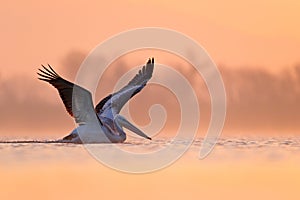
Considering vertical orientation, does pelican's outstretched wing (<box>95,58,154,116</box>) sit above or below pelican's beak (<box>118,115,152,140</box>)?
above

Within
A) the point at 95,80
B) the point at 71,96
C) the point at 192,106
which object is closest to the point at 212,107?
the point at 192,106

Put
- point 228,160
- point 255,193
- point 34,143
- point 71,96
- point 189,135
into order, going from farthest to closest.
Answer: point 189,135 → point 34,143 → point 228,160 → point 71,96 → point 255,193

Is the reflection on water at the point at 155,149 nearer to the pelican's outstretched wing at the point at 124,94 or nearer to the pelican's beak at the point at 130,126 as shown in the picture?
the pelican's beak at the point at 130,126

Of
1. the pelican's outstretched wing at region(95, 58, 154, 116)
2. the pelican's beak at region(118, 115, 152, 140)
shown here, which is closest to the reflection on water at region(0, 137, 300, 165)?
the pelican's beak at region(118, 115, 152, 140)

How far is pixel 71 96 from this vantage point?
829 inches

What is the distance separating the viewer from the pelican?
850 inches

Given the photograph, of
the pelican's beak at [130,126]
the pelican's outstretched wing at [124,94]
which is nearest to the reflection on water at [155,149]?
the pelican's beak at [130,126]

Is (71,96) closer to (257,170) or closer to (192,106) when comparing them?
(257,170)

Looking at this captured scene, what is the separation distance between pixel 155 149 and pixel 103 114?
1442mm

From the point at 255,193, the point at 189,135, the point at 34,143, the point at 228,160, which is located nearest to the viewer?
the point at 255,193

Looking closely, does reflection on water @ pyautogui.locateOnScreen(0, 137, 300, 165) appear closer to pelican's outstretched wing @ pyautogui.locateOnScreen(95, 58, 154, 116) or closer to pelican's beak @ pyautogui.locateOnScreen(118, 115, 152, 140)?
pelican's beak @ pyautogui.locateOnScreen(118, 115, 152, 140)

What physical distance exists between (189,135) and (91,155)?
178 inches

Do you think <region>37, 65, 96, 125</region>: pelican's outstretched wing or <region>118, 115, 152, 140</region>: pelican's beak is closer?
<region>37, 65, 96, 125</region>: pelican's outstretched wing

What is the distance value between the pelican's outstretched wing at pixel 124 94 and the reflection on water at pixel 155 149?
709 mm
